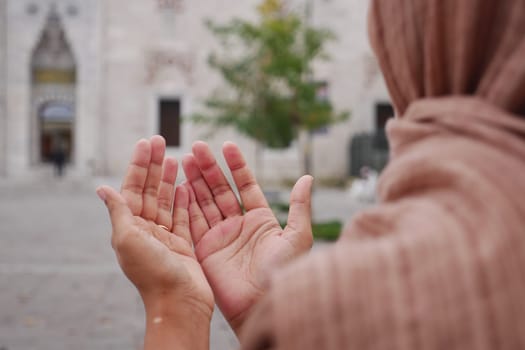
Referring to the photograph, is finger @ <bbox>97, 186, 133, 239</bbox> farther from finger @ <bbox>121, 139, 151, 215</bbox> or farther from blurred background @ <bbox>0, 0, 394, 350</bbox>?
blurred background @ <bbox>0, 0, 394, 350</bbox>

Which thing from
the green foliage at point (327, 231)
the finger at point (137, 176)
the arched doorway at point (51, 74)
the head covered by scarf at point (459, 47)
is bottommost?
the green foliage at point (327, 231)

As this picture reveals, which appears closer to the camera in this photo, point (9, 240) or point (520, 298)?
point (520, 298)

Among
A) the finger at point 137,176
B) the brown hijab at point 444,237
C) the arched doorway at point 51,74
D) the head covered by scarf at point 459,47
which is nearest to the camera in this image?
the brown hijab at point 444,237

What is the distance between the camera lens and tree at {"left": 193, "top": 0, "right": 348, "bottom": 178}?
11766mm

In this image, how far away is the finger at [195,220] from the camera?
1.67 m

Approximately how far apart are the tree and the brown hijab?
10.6 metres

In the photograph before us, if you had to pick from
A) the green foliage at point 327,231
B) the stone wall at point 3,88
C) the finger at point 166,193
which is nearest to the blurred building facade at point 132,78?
the stone wall at point 3,88

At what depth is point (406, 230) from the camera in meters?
0.70

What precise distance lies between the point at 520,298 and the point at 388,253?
0.14m

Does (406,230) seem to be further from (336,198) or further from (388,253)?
(336,198)

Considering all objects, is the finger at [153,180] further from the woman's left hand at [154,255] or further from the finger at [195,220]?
the finger at [195,220]

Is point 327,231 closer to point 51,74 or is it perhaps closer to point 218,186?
point 218,186

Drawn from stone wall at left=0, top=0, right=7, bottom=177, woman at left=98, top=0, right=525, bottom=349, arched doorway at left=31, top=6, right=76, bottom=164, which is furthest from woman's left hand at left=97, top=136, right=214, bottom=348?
stone wall at left=0, top=0, right=7, bottom=177

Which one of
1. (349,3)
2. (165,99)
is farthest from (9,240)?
(349,3)
